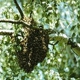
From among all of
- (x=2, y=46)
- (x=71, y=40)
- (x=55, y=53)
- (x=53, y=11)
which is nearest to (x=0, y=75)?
(x=2, y=46)

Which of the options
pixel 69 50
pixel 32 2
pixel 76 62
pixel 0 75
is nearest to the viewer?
pixel 76 62

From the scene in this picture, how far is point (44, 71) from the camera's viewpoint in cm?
687

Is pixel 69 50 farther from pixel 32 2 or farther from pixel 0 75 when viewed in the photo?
pixel 0 75

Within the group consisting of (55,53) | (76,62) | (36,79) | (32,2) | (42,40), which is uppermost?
(32,2)

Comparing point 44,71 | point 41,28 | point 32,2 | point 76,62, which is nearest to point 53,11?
point 32,2

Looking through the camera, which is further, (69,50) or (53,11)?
(53,11)

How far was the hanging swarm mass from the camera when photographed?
4383mm

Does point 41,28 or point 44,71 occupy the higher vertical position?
point 41,28

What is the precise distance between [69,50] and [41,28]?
1.94 ft

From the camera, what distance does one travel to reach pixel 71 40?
14.9 ft

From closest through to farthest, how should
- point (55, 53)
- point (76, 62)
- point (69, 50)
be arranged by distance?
point (76, 62), point (69, 50), point (55, 53)

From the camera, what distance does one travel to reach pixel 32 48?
4426mm

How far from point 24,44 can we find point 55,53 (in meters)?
1.70

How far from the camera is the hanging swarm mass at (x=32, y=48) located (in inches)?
173
